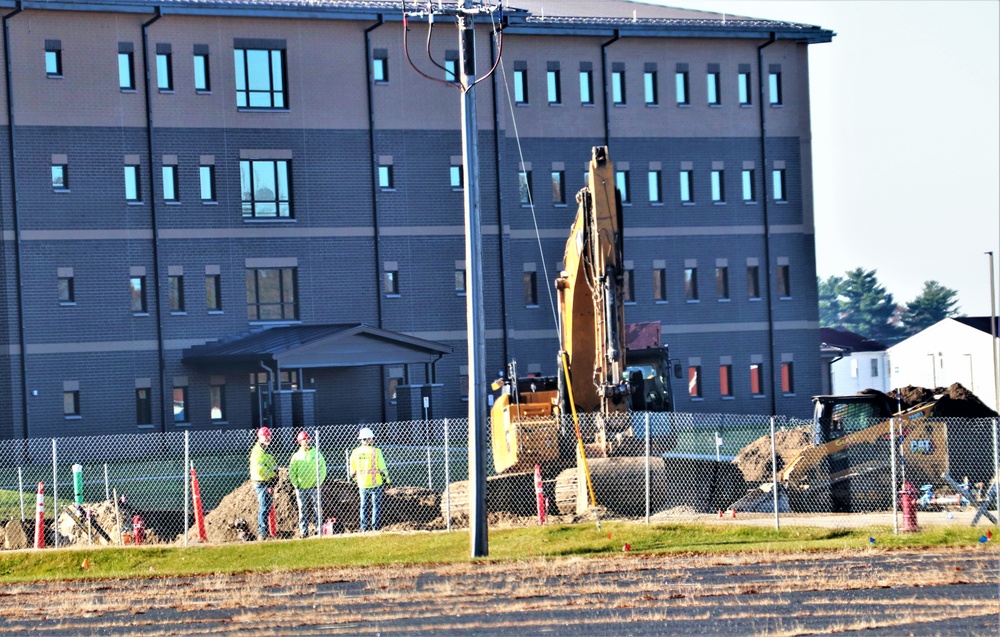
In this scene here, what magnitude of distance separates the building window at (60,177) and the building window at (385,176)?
372 inches

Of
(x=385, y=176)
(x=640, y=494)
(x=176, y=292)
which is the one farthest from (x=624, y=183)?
(x=640, y=494)

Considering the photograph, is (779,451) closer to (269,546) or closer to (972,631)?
(269,546)

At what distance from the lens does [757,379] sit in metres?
53.7

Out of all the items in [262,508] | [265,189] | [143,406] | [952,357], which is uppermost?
[265,189]

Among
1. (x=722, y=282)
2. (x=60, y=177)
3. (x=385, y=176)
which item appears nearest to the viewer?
(x=60, y=177)

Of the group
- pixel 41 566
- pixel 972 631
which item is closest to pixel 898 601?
pixel 972 631

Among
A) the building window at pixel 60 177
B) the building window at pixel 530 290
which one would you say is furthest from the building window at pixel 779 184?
the building window at pixel 60 177

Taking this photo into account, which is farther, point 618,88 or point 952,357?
point 952,357

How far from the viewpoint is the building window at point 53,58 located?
44844 millimetres

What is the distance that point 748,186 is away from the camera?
53344 millimetres

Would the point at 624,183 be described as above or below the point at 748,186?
above

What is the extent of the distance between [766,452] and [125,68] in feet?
75.2

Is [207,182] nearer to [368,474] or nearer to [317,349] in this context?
[317,349]

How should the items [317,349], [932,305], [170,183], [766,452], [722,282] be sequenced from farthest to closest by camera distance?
[932,305] → [722,282] → [170,183] → [317,349] → [766,452]
